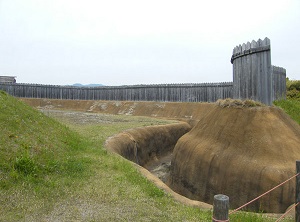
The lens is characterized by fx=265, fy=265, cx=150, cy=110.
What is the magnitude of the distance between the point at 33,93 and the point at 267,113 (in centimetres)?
3500

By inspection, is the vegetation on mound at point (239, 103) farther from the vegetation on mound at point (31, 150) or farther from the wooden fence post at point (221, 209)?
the wooden fence post at point (221, 209)

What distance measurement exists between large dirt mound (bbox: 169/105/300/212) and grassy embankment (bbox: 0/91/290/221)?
334 cm

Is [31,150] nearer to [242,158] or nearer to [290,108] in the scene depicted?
[242,158]

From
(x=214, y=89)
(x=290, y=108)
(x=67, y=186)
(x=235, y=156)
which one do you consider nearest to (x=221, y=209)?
(x=67, y=186)

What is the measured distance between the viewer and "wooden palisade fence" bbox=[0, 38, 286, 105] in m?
12.6

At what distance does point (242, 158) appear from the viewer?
32.9 feet

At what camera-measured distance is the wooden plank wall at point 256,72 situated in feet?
40.8

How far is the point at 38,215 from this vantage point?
5605 millimetres

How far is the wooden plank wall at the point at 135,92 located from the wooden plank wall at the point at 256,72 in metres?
14.1

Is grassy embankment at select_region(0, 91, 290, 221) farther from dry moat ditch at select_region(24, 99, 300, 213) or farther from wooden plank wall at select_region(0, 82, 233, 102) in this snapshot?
wooden plank wall at select_region(0, 82, 233, 102)

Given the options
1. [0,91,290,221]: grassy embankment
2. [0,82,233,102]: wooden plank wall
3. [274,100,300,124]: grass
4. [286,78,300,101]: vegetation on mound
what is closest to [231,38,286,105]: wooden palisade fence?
[274,100,300,124]: grass

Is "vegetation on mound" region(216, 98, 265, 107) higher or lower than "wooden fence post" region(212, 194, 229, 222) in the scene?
higher

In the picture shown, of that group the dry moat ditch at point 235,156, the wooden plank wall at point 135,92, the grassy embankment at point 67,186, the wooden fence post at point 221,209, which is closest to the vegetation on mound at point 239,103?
the dry moat ditch at point 235,156

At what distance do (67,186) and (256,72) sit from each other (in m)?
10.0
